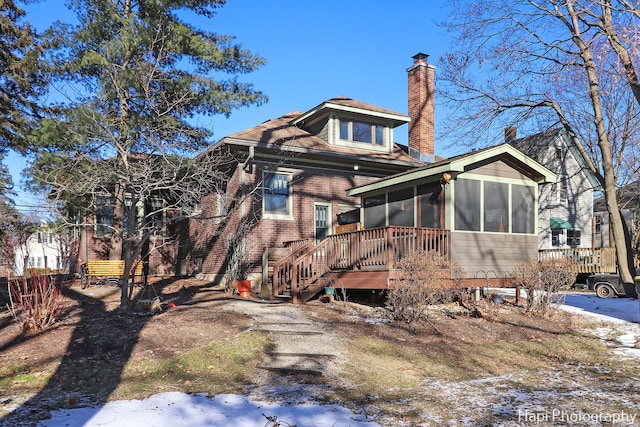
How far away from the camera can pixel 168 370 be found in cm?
630

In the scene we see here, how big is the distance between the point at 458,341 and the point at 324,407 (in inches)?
158

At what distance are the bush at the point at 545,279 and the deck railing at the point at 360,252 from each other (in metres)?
1.82

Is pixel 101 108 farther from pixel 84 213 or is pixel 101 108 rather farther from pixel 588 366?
pixel 588 366

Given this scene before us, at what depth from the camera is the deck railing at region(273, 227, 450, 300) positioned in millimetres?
11250

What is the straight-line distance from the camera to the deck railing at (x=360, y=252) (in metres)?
11.2

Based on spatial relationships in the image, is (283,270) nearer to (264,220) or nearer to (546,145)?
(264,220)

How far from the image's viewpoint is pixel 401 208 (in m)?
13.8

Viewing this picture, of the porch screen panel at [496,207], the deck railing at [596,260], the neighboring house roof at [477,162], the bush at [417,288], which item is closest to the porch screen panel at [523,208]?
the porch screen panel at [496,207]

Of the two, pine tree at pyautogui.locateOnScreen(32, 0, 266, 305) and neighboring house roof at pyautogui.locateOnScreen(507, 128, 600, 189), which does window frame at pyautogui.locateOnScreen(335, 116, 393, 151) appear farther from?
neighboring house roof at pyautogui.locateOnScreen(507, 128, 600, 189)

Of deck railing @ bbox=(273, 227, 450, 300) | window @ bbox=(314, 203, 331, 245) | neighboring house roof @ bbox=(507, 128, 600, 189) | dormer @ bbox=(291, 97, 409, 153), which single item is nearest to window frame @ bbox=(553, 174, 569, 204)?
neighboring house roof @ bbox=(507, 128, 600, 189)

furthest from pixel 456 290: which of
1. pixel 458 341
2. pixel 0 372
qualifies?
pixel 0 372

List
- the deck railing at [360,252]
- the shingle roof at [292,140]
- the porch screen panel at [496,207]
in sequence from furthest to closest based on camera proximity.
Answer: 1. the shingle roof at [292,140]
2. the porch screen panel at [496,207]
3. the deck railing at [360,252]

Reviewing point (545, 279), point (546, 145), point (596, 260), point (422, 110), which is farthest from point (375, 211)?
point (546, 145)

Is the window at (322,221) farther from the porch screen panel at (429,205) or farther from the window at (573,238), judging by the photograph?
the window at (573,238)
